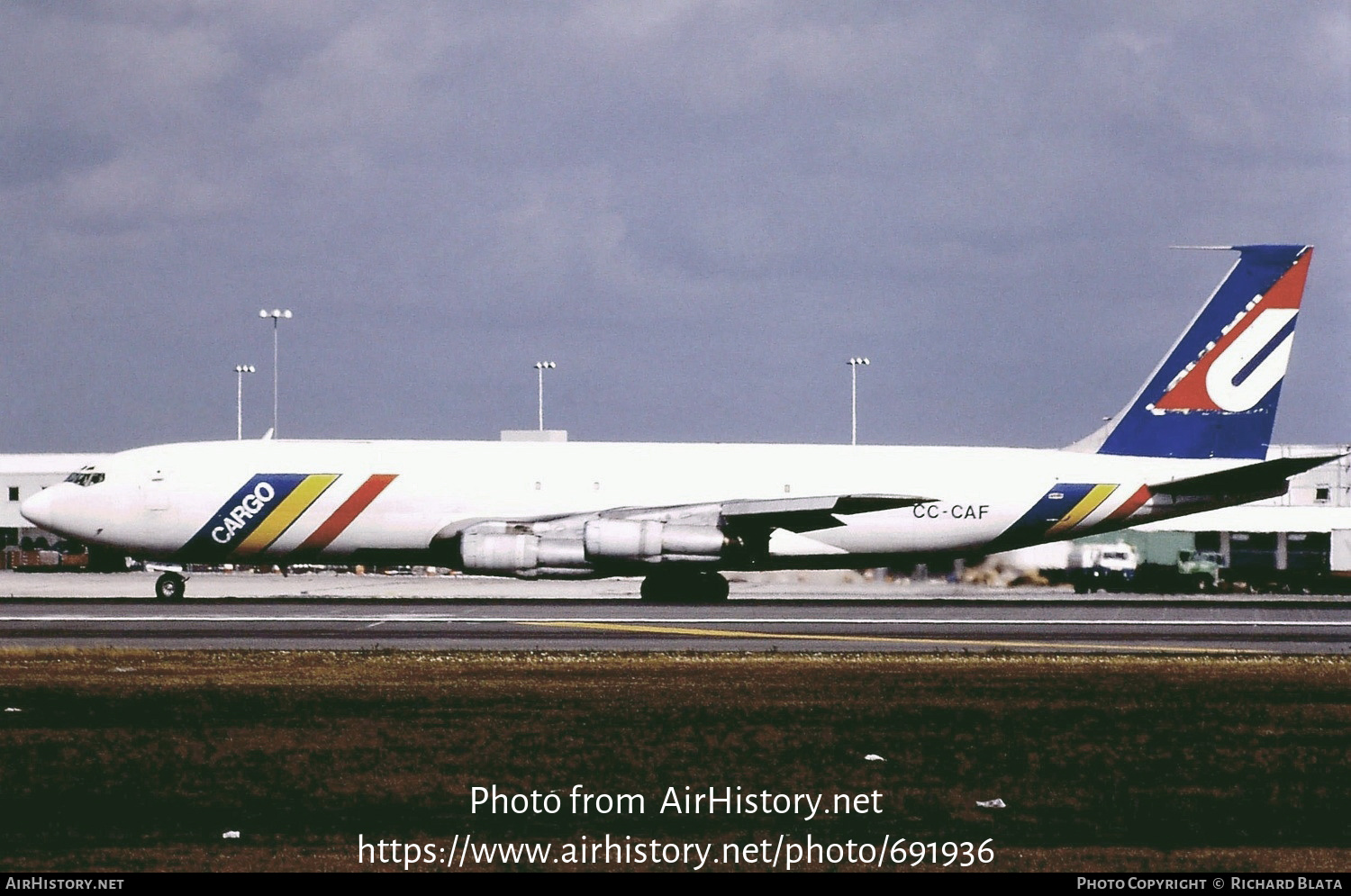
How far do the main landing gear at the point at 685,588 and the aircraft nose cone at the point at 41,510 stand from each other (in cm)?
1788

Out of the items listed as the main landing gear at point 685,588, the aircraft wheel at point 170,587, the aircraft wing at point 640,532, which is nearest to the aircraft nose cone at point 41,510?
the aircraft wheel at point 170,587

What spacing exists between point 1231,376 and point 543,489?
2159cm

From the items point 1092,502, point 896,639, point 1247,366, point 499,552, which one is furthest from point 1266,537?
point 896,639

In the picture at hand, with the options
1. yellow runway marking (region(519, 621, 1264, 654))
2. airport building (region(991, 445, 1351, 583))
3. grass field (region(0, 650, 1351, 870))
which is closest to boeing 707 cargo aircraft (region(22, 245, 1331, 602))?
yellow runway marking (region(519, 621, 1264, 654))

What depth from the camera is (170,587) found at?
148 feet


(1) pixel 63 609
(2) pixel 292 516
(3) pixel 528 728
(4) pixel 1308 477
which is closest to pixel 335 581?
(2) pixel 292 516

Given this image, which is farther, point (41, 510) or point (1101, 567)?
point (1101, 567)

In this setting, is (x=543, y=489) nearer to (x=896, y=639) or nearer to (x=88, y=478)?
(x=88, y=478)

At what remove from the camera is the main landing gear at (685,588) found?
149 feet

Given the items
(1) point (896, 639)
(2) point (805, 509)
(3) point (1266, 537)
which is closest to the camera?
(1) point (896, 639)

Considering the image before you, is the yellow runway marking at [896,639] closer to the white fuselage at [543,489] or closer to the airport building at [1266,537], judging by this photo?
the white fuselage at [543,489]

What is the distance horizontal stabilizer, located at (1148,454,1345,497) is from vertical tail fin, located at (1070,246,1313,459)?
283cm

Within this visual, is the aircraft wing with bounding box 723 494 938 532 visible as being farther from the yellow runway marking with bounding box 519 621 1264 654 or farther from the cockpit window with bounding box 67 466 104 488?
the cockpit window with bounding box 67 466 104 488
